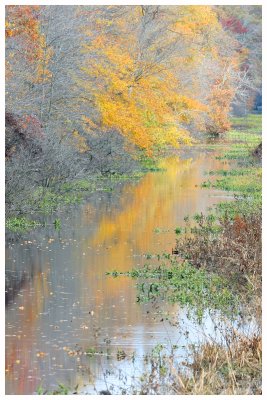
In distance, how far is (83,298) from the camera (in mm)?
14750

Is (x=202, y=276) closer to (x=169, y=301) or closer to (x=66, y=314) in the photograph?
(x=169, y=301)

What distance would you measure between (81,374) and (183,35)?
31775mm

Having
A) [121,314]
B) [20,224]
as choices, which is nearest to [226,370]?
[121,314]

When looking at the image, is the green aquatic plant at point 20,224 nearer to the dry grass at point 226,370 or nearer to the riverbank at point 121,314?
the riverbank at point 121,314

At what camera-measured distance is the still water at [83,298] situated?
11.2 metres

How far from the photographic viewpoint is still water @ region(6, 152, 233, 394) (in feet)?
36.8

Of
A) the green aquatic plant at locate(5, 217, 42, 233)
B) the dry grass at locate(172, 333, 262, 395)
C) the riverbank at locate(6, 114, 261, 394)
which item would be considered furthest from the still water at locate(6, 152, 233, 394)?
the dry grass at locate(172, 333, 262, 395)

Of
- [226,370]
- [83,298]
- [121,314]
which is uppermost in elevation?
[83,298]

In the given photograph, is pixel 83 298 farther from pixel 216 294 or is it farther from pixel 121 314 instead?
pixel 216 294

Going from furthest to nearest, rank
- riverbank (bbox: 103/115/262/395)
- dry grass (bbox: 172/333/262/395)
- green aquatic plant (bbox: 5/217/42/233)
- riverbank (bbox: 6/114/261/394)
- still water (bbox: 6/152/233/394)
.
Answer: green aquatic plant (bbox: 5/217/42/233) < still water (bbox: 6/152/233/394) < riverbank (bbox: 6/114/261/394) < riverbank (bbox: 103/115/262/395) < dry grass (bbox: 172/333/262/395)

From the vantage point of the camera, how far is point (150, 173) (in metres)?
37.4

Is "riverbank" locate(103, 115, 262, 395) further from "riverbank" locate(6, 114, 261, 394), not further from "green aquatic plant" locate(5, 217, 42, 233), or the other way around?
"green aquatic plant" locate(5, 217, 42, 233)
